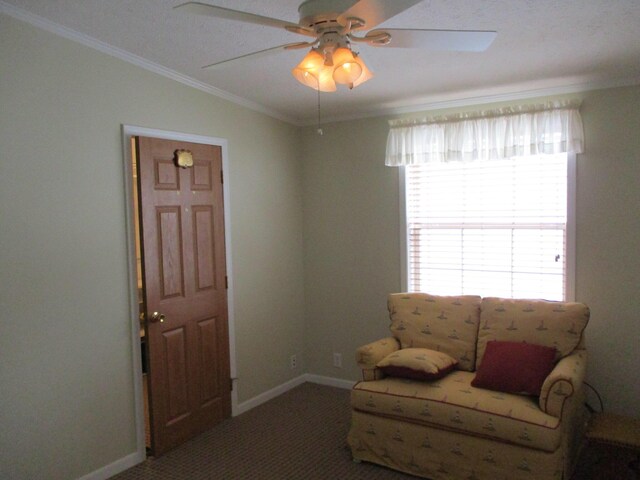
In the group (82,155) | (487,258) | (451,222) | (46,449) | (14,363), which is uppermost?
(82,155)

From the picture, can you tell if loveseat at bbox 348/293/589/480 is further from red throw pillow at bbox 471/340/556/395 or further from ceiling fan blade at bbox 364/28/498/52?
ceiling fan blade at bbox 364/28/498/52

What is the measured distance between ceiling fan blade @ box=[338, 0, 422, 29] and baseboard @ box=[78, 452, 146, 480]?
2.70 metres

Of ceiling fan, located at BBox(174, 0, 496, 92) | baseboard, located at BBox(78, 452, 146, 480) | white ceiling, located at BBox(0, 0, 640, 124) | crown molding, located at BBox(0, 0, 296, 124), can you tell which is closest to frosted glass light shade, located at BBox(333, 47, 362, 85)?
ceiling fan, located at BBox(174, 0, 496, 92)

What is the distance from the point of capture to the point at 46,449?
8.21 ft

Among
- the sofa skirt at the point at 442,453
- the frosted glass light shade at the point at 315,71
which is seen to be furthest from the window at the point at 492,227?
the frosted glass light shade at the point at 315,71

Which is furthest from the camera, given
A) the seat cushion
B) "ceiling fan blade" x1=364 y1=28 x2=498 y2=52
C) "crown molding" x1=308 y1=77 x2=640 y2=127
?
"crown molding" x1=308 y1=77 x2=640 y2=127

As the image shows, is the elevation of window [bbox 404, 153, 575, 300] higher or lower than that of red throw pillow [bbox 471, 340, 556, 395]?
higher

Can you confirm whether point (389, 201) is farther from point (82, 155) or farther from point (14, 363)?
point (14, 363)

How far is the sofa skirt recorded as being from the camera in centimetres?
247

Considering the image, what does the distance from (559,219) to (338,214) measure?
1758mm

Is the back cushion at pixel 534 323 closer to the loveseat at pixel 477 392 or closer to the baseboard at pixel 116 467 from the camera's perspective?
the loveseat at pixel 477 392

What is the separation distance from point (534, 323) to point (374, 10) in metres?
2.35

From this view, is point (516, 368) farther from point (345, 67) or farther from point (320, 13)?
point (320, 13)

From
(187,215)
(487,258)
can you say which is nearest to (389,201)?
(487,258)
